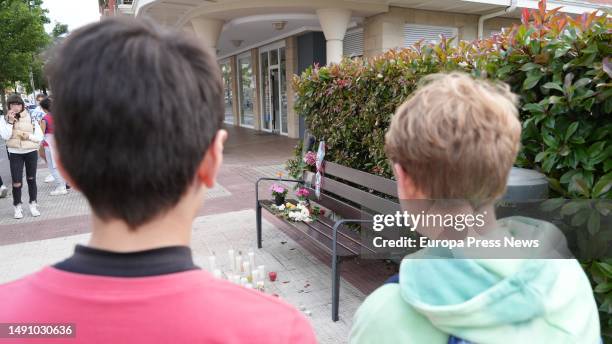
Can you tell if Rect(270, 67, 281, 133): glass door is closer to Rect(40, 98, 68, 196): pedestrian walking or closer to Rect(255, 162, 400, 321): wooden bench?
Rect(40, 98, 68, 196): pedestrian walking

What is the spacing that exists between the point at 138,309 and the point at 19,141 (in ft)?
21.8

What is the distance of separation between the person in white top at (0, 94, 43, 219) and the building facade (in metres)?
4.87

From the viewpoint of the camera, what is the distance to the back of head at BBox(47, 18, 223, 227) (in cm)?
77

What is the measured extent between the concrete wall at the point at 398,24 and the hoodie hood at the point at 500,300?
10509 millimetres

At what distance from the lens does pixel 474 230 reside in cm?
115

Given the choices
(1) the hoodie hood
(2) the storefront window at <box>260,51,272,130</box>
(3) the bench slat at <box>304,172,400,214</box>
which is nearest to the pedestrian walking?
(3) the bench slat at <box>304,172,400,214</box>

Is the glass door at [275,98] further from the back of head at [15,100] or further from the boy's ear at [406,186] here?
the boy's ear at [406,186]

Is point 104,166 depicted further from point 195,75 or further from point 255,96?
point 255,96

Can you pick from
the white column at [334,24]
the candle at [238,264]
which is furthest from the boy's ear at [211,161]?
the white column at [334,24]

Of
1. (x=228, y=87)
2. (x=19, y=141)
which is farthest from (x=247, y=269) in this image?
(x=228, y=87)

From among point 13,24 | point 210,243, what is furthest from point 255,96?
point 13,24

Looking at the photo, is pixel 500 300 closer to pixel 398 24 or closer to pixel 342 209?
pixel 342 209

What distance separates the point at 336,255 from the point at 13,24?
2737 centimetres

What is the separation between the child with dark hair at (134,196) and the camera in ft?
2.56
